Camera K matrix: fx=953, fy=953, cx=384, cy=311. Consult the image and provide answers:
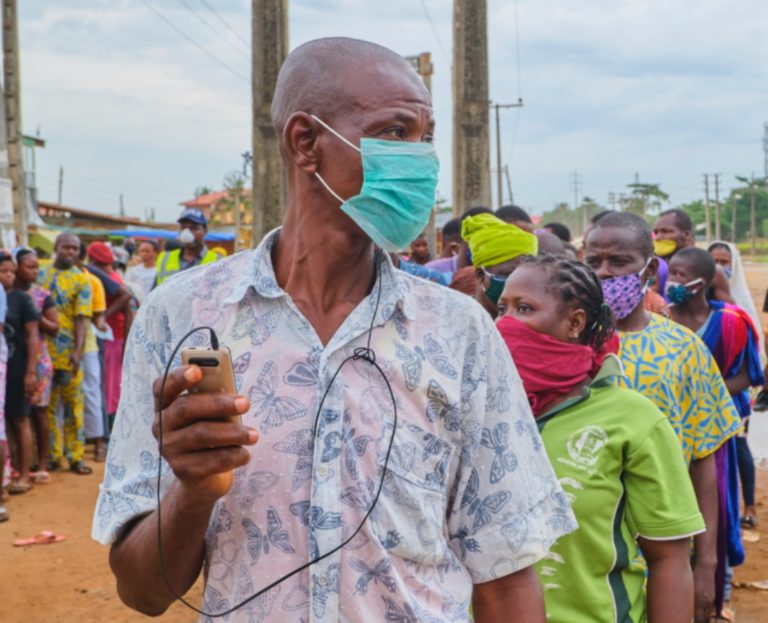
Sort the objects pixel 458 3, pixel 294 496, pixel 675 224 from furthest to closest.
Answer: pixel 458 3, pixel 675 224, pixel 294 496

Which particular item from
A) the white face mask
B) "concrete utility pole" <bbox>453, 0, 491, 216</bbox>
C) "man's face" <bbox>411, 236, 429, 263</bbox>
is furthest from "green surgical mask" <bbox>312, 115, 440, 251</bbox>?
"concrete utility pole" <bbox>453, 0, 491, 216</bbox>

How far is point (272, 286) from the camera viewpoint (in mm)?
1717

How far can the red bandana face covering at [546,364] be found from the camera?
8.83 ft

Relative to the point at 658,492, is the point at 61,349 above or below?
above

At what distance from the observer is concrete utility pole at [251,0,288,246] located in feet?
29.7

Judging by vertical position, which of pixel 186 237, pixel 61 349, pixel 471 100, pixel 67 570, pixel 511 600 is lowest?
pixel 67 570

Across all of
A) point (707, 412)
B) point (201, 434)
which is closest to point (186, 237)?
point (707, 412)

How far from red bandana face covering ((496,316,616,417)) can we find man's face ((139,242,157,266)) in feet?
33.0

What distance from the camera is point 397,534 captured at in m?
1.61

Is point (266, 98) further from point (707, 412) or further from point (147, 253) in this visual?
point (707, 412)

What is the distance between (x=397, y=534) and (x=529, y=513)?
0.28 m

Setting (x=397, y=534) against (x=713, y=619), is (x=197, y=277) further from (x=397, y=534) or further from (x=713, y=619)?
(x=713, y=619)

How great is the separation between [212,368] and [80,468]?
8040 millimetres

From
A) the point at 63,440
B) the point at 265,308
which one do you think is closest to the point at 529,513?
the point at 265,308
